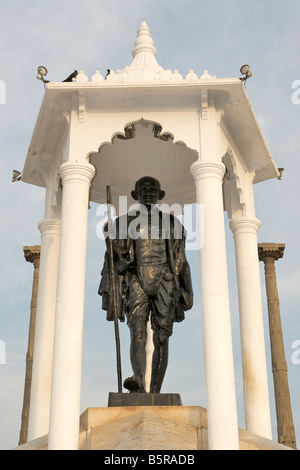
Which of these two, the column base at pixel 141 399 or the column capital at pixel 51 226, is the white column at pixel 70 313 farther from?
the column capital at pixel 51 226

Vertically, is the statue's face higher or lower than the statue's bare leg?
higher

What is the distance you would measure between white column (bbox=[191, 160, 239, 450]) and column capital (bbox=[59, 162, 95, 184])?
228 centimetres

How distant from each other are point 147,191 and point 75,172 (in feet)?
7.74

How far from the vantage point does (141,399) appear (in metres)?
12.5

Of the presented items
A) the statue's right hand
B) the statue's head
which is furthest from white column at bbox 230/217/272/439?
the statue's right hand

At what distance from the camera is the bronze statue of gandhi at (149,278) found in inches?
543

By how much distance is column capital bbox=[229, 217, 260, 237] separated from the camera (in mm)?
16000

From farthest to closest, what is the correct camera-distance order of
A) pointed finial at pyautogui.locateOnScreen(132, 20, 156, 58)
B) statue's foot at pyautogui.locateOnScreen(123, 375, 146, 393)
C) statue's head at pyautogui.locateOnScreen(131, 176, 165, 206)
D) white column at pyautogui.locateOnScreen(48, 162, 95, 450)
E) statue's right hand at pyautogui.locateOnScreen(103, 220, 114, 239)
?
1. pointed finial at pyautogui.locateOnScreen(132, 20, 156, 58)
2. statue's head at pyautogui.locateOnScreen(131, 176, 165, 206)
3. statue's right hand at pyautogui.locateOnScreen(103, 220, 114, 239)
4. statue's foot at pyautogui.locateOnScreen(123, 375, 146, 393)
5. white column at pyautogui.locateOnScreen(48, 162, 95, 450)

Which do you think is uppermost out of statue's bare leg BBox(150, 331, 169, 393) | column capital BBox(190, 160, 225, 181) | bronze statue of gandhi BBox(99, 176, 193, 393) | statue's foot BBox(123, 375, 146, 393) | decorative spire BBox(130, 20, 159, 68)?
decorative spire BBox(130, 20, 159, 68)

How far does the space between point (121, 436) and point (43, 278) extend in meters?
5.52

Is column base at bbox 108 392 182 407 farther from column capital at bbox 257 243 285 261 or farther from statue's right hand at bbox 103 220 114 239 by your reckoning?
column capital at bbox 257 243 285 261

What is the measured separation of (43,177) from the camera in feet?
54.2
